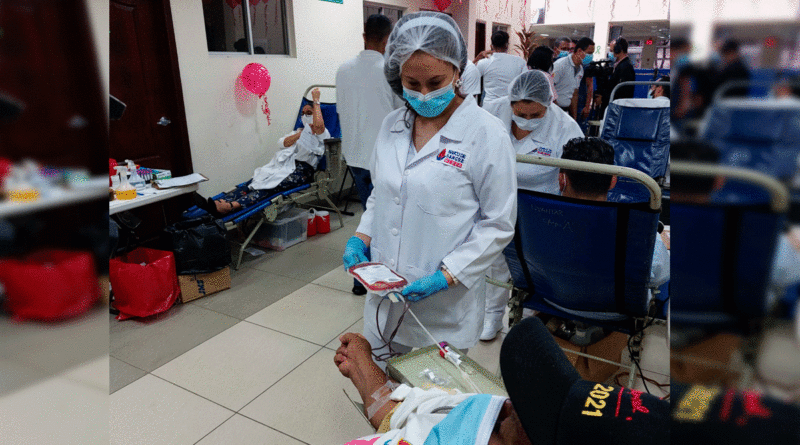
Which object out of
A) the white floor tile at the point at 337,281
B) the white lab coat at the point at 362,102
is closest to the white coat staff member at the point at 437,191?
the white lab coat at the point at 362,102

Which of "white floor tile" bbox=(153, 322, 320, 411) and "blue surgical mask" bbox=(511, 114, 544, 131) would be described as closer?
"white floor tile" bbox=(153, 322, 320, 411)

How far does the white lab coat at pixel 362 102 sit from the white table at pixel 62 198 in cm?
278

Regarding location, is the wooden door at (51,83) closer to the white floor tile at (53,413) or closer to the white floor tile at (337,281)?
the white floor tile at (53,413)

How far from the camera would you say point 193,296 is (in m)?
3.07

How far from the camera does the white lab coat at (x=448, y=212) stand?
1357 millimetres

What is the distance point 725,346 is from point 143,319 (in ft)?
10.3

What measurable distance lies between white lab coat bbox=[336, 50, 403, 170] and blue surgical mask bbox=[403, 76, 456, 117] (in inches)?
59.8

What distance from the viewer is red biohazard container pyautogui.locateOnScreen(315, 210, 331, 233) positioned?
4.23 metres

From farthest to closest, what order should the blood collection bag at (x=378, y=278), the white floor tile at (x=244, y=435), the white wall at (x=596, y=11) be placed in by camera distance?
the white wall at (x=596, y=11) → the white floor tile at (x=244, y=435) → the blood collection bag at (x=378, y=278)

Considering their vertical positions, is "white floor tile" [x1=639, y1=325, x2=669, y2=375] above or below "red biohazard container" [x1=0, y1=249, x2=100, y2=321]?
below

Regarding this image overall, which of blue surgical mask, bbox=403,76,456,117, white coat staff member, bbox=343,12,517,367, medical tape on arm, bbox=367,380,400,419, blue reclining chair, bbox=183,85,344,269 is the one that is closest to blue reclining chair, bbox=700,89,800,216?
medical tape on arm, bbox=367,380,400,419

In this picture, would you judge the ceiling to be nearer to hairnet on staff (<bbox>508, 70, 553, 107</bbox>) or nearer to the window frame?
the window frame

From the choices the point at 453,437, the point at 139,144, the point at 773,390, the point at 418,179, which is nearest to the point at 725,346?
the point at 773,390

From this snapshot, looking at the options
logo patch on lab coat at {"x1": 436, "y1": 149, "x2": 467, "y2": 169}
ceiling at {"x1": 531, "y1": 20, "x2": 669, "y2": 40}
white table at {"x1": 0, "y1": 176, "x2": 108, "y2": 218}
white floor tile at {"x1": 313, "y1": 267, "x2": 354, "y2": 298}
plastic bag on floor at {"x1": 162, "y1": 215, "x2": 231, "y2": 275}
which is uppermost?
ceiling at {"x1": 531, "y1": 20, "x2": 669, "y2": 40}
